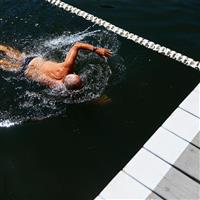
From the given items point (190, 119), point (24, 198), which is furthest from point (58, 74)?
point (190, 119)

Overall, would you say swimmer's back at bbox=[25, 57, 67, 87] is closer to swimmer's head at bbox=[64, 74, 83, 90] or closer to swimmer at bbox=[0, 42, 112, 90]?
swimmer at bbox=[0, 42, 112, 90]

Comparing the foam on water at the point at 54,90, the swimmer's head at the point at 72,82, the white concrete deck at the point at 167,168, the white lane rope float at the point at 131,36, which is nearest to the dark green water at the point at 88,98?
the foam on water at the point at 54,90

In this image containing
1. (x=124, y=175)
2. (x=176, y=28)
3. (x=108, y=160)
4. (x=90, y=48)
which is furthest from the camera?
(x=176, y=28)

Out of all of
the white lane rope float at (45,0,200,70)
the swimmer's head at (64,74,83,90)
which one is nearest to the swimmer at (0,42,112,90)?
the swimmer's head at (64,74,83,90)

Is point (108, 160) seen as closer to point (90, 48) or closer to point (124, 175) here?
point (90, 48)

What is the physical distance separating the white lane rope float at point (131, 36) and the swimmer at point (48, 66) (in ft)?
4.19

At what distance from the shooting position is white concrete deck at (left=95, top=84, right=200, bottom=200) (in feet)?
10.2

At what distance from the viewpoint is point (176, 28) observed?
305 inches

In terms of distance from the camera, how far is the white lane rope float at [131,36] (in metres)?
7.00

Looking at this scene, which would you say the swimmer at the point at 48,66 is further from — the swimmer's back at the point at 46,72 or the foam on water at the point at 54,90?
the foam on water at the point at 54,90

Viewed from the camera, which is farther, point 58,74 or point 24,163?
point 58,74

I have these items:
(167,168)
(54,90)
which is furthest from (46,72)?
(167,168)

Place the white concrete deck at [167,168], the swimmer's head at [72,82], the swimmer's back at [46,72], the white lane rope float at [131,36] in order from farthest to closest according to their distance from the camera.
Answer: the white lane rope float at [131,36] < the swimmer's back at [46,72] < the swimmer's head at [72,82] < the white concrete deck at [167,168]

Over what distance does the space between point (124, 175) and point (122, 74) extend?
367 cm
